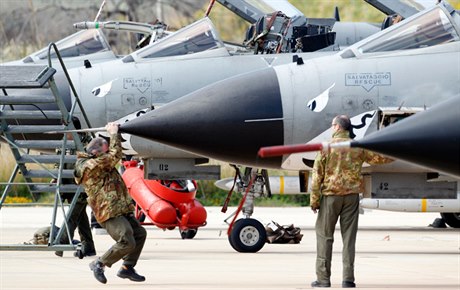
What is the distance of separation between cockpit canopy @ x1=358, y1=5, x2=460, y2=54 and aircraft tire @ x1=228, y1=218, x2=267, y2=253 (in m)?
2.66

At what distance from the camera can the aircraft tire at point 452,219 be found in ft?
69.6

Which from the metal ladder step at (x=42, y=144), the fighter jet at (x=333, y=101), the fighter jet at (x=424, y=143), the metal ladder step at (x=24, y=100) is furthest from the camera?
the metal ladder step at (x=42, y=144)

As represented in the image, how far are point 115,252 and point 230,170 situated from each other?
2053 cm

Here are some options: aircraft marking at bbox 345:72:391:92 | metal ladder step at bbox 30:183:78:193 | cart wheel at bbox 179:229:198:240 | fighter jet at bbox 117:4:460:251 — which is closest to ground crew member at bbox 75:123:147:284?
fighter jet at bbox 117:4:460:251

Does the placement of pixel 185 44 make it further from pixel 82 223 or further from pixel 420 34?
pixel 420 34

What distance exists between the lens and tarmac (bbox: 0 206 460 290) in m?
10.9

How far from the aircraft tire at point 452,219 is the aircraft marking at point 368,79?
8.47 meters

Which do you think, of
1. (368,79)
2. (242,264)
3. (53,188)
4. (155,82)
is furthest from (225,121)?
(155,82)

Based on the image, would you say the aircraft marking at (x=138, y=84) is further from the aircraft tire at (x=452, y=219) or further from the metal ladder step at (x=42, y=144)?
Result: the aircraft tire at (x=452, y=219)

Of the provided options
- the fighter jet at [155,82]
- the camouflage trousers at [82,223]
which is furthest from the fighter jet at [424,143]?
the fighter jet at [155,82]

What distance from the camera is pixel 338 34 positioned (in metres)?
21.9

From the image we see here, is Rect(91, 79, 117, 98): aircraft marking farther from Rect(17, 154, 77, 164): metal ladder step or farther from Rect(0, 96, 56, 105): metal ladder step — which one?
Rect(0, 96, 56, 105): metal ladder step

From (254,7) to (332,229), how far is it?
30.4ft

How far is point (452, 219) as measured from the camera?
21281mm
